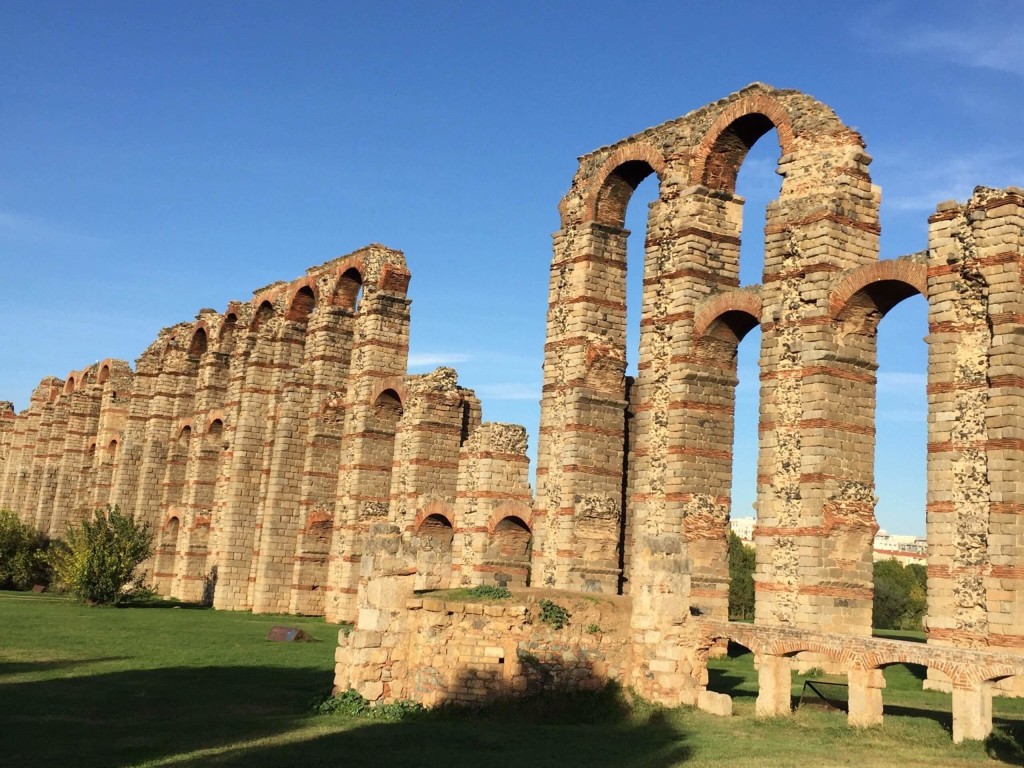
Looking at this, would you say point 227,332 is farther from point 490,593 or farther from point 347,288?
point 490,593

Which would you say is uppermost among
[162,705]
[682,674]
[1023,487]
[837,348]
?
[837,348]

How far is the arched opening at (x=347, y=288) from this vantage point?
112 feet

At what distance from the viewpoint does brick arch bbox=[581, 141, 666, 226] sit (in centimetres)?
2484

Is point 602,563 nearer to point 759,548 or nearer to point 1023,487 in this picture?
point 759,548

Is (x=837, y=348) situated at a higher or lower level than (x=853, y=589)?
higher

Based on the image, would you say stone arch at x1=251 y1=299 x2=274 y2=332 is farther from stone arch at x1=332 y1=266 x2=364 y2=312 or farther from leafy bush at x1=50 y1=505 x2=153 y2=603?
leafy bush at x1=50 y1=505 x2=153 y2=603

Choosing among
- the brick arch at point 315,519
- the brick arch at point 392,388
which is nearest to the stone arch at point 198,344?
the brick arch at point 315,519

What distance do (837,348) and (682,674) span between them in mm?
7419

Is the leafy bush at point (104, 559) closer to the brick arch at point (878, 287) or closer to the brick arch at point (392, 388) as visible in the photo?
the brick arch at point (392, 388)

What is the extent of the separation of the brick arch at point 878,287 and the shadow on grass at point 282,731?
8.52 metres

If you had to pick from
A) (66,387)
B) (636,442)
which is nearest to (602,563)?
(636,442)

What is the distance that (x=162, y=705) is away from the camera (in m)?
14.3

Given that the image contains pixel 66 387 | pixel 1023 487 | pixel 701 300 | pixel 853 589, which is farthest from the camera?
pixel 66 387

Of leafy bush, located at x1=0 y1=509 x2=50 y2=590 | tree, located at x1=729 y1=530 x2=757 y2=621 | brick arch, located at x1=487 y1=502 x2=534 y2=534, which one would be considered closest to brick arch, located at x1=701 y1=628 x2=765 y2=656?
brick arch, located at x1=487 y1=502 x2=534 y2=534
